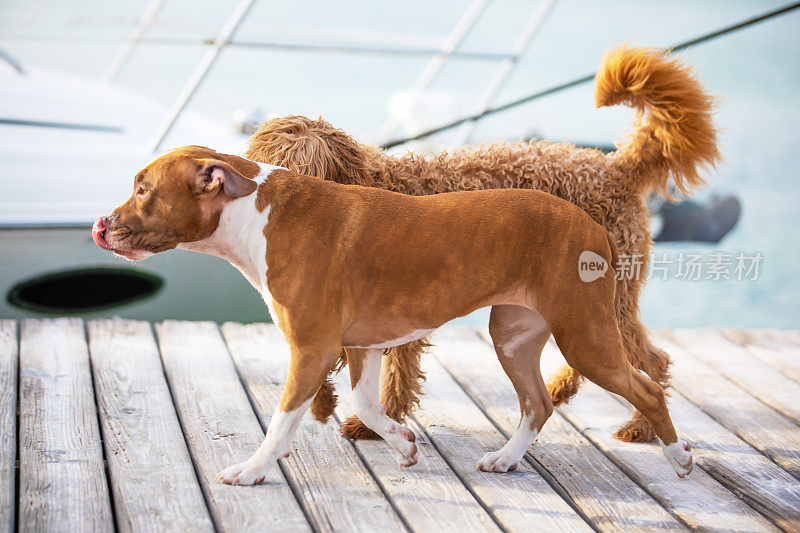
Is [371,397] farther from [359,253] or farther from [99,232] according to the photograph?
[99,232]

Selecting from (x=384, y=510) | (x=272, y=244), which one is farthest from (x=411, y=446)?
(x=272, y=244)

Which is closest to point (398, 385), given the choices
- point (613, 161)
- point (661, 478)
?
point (661, 478)

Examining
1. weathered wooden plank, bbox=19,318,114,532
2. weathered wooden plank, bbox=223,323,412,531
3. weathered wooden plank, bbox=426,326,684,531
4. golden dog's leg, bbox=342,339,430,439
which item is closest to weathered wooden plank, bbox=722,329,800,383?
weathered wooden plank, bbox=426,326,684,531

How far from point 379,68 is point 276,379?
13725 millimetres

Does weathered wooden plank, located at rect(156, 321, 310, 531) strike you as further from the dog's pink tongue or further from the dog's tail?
the dog's tail

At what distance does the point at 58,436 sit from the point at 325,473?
0.79 meters

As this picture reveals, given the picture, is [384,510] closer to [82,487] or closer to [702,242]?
[82,487]

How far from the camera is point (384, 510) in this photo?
6.77ft

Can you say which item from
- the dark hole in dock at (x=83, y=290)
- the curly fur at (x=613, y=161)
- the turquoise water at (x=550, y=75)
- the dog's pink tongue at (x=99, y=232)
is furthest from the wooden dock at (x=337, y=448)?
the turquoise water at (x=550, y=75)

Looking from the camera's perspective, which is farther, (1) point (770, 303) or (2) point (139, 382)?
(1) point (770, 303)

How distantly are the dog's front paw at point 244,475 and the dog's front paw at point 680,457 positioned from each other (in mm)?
1047

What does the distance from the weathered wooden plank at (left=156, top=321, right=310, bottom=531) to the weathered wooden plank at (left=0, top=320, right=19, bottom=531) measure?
45 cm

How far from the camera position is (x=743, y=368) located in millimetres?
3322

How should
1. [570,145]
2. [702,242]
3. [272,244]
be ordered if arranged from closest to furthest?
[272,244], [570,145], [702,242]
